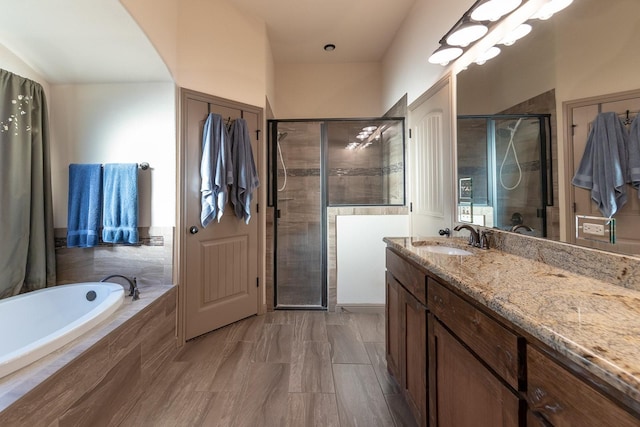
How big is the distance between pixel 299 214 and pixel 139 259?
61.2 inches

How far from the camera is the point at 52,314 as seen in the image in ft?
5.73

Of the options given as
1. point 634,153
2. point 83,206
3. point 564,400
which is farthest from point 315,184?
point 564,400

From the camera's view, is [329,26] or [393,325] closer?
[393,325]

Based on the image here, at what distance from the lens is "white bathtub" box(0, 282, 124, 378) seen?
1.28 metres

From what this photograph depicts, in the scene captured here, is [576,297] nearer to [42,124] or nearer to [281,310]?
[281,310]

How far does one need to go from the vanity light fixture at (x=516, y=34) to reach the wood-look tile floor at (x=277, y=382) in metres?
2.01

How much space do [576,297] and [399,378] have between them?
3.39 ft

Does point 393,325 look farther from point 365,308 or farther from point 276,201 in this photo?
point 276,201

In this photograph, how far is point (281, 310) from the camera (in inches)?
109

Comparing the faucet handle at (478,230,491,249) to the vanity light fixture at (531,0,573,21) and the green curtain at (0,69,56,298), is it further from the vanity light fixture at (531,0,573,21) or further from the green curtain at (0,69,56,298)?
the green curtain at (0,69,56,298)

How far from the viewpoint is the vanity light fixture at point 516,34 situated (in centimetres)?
122

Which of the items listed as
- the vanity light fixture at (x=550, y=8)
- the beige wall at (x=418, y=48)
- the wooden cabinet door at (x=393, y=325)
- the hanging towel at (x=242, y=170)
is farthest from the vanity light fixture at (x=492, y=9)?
the hanging towel at (x=242, y=170)

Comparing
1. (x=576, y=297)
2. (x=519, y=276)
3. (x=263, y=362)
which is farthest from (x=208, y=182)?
(x=576, y=297)

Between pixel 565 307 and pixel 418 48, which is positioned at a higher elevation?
pixel 418 48
